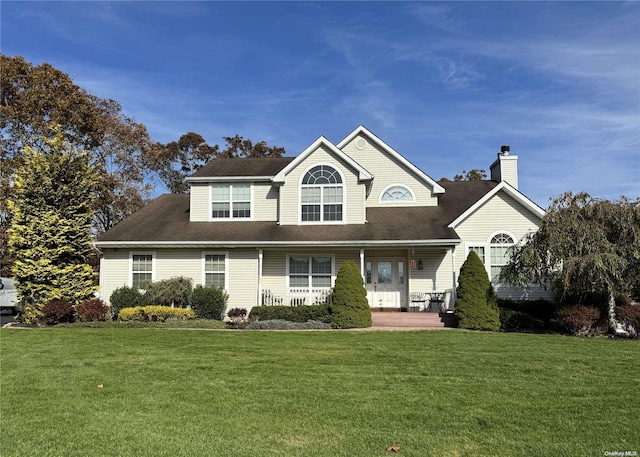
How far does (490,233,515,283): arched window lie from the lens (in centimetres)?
1834

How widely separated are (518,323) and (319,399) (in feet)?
34.8

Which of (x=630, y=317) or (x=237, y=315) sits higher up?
(x=630, y=317)

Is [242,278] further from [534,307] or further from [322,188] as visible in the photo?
[534,307]

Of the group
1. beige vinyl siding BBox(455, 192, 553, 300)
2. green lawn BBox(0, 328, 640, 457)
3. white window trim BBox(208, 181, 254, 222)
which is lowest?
green lawn BBox(0, 328, 640, 457)

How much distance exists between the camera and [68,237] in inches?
714

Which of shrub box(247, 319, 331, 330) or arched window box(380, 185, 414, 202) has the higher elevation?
arched window box(380, 185, 414, 202)

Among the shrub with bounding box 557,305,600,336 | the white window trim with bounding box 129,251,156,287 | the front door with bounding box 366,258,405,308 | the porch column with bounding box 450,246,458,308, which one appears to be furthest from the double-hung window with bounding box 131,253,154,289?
the shrub with bounding box 557,305,600,336

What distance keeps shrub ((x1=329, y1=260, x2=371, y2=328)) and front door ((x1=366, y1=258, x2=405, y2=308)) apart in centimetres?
359

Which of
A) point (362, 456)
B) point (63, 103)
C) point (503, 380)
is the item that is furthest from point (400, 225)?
point (63, 103)

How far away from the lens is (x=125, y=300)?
1798 cm

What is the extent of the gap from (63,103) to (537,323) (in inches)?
1077

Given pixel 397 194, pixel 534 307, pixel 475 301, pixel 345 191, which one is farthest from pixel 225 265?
pixel 534 307

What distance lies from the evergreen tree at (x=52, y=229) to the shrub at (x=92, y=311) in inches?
42.5

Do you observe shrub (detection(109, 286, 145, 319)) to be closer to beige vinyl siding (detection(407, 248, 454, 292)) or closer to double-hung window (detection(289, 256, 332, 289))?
double-hung window (detection(289, 256, 332, 289))
